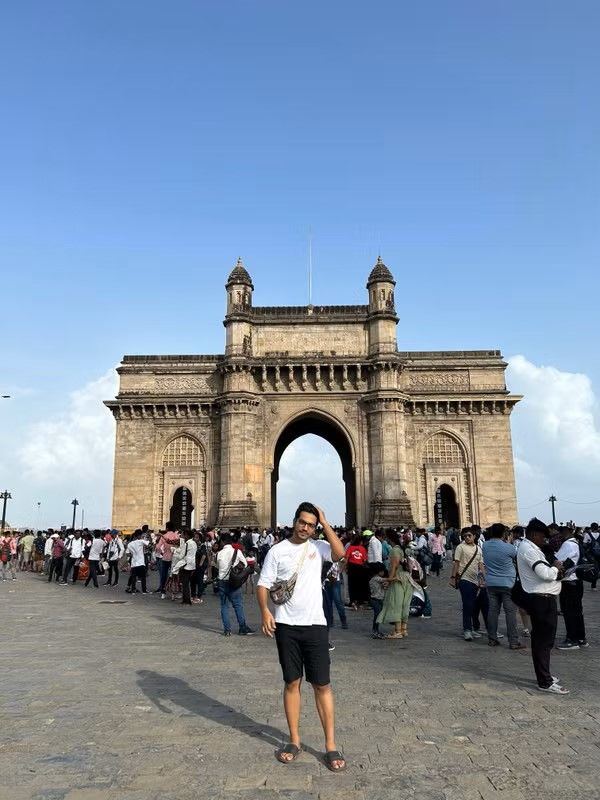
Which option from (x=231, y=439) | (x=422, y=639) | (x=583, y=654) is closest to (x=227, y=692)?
(x=422, y=639)

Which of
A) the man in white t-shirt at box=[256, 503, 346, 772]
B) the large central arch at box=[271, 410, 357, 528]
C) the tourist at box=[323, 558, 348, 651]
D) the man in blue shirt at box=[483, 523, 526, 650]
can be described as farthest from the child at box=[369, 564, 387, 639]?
the large central arch at box=[271, 410, 357, 528]

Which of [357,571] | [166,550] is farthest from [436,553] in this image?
[166,550]

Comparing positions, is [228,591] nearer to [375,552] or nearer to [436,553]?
[375,552]

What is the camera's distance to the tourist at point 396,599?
35.7ft

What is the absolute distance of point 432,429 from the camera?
1435 inches

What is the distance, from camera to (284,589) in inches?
210

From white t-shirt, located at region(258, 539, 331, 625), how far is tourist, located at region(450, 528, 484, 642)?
6.10 meters

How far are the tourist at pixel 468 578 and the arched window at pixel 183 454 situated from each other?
86.1ft

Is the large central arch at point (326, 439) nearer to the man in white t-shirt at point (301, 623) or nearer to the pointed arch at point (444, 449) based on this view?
the pointed arch at point (444, 449)

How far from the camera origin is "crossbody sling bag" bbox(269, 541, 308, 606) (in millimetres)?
5301

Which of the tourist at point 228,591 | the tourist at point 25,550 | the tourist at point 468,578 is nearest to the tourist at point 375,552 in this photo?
the tourist at point 468,578

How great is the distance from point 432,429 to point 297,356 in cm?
864

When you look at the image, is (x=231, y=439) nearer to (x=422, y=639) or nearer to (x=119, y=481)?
(x=119, y=481)

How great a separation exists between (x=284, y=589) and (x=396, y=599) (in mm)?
6111
